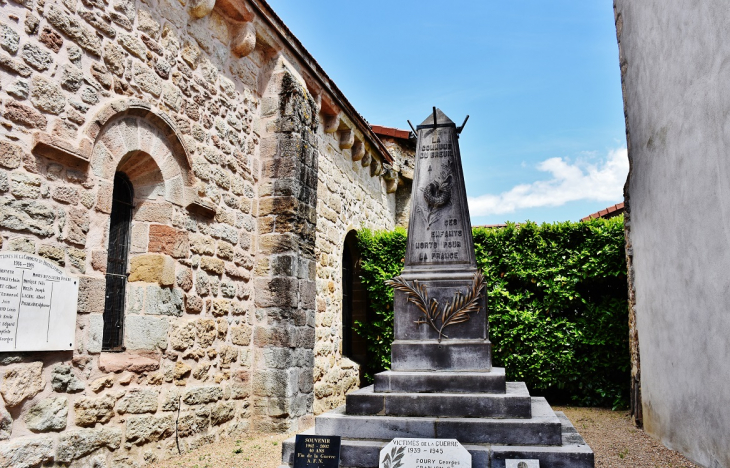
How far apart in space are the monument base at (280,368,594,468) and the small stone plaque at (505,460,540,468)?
51mm

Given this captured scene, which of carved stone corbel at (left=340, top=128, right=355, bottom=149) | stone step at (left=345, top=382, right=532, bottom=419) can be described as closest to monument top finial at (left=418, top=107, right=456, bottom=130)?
stone step at (left=345, top=382, right=532, bottom=419)

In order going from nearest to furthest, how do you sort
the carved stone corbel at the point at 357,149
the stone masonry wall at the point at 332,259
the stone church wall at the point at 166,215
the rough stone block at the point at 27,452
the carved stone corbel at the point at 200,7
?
the rough stone block at the point at 27,452, the stone church wall at the point at 166,215, the carved stone corbel at the point at 200,7, the stone masonry wall at the point at 332,259, the carved stone corbel at the point at 357,149

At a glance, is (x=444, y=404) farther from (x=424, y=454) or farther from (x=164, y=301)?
(x=164, y=301)

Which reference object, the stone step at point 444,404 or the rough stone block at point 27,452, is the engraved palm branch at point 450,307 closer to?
the stone step at point 444,404

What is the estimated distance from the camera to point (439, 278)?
522cm

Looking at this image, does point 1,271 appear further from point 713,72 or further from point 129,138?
point 713,72

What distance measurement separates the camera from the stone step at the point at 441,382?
459 centimetres

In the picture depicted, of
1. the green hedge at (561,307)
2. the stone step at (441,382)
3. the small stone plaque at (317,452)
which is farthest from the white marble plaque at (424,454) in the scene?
the green hedge at (561,307)

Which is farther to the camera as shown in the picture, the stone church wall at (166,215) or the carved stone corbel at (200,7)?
the carved stone corbel at (200,7)

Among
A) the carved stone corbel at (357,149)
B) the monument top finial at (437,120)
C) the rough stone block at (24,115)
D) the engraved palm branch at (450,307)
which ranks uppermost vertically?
the carved stone corbel at (357,149)

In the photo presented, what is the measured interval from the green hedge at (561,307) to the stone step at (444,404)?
3955mm

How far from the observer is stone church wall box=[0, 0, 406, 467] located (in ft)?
13.3

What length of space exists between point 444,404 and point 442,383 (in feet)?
0.83

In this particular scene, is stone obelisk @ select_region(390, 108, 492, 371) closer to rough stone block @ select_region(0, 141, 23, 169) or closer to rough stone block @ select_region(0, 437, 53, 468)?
rough stone block @ select_region(0, 437, 53, 468)
